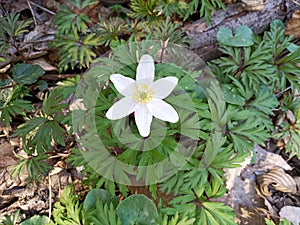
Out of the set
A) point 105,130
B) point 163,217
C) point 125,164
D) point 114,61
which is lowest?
point 163,217

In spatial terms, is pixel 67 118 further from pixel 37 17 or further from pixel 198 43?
pixel 37 17

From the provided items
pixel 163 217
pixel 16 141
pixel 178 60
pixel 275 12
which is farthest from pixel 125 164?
pixel 275 12

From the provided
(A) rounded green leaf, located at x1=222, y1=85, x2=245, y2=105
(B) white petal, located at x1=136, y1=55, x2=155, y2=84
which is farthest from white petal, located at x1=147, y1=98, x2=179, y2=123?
(A) rounded green leaf, located at x1=222, y1=85, x2=245, y2=105

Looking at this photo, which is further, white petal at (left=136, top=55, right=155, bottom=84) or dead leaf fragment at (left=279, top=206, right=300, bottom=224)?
dead leaf fragment at (left=279, top=206, right=300, bottom=224)

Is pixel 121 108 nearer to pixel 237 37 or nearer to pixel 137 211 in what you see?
pixel 137 211

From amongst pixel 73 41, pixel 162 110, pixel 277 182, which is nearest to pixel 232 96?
pixel 277 182

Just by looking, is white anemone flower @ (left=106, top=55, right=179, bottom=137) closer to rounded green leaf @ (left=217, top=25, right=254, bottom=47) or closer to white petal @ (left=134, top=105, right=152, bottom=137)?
white petal @ (left=134, top=105, right=152, bottom=137)

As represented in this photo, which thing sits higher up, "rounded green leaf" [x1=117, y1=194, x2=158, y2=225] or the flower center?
the flower center

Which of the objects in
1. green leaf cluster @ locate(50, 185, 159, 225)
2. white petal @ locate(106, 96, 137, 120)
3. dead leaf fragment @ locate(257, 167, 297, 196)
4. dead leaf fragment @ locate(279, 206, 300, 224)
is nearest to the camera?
white petal @ locate(106, 96, 137, 120)

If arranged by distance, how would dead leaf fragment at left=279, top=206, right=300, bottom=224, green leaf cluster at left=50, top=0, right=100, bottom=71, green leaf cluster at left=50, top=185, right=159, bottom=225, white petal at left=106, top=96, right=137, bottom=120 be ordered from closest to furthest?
white petal at left=106, top=96, right=137, bottom=120 < green leaf cluster at left=50, top=185, right=159, bottom=225 < dead leaf fragment at left=279, top=206, right=300, bottom=224 < green leaf cluster at left=50, top=0, right=100, bottom=71
